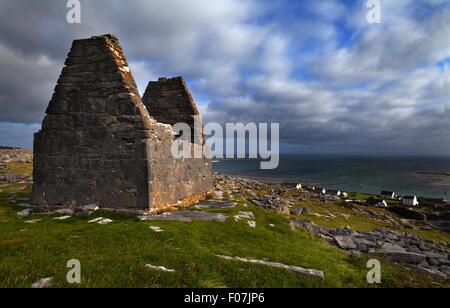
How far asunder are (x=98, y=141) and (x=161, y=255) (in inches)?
232

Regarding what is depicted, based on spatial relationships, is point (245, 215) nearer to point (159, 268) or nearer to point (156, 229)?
point (156, 229)

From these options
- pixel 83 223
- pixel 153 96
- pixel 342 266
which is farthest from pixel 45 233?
pixel 153 96

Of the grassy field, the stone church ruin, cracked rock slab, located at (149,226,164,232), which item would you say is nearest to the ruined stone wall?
the stone church ruin

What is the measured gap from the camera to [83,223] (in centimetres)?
734

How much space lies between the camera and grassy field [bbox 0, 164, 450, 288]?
3959 mm

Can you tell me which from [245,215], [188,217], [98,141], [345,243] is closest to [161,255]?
[188,217]

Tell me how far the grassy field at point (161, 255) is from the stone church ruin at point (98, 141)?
1.10 metres

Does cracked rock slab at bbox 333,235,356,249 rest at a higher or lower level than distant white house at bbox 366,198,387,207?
higher

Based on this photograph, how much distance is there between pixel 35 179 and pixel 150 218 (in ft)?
17.2

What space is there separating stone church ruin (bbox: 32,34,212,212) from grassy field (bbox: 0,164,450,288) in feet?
3.61

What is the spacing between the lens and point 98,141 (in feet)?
28.8

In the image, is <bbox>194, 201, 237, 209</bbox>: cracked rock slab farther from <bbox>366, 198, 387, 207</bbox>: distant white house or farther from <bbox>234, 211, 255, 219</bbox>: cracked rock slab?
<bbox>366, 198, 387, 207</bbox>: distant white house

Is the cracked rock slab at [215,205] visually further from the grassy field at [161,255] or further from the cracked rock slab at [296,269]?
the cracked rock slab at [296,269]
